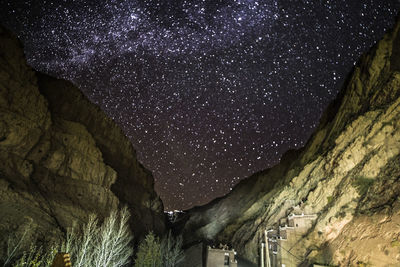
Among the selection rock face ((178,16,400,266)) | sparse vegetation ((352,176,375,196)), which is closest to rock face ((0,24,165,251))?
rock face ((178,16,400,266))

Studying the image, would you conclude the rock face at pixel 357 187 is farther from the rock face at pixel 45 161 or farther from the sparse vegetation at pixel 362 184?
the rock face at pixel 45 161

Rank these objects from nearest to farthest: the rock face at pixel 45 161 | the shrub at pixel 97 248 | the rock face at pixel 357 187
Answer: the rock face at pixel 357 187 < the shrub at pixel 97 248 < the rock face at pixel 45 161

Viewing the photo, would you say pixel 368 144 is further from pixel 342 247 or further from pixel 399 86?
pixel 342 247

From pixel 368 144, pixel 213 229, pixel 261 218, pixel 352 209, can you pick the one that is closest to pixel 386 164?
pixel 368 144

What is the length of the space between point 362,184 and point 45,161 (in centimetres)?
4135

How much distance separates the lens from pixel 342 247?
61.4 ft

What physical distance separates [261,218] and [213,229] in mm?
20293

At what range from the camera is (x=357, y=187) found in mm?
21797

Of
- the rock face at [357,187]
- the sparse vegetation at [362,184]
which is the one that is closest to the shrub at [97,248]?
the rock face at [357,187]

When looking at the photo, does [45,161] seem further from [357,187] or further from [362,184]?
[362,184]

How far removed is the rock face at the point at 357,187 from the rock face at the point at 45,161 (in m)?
24.5

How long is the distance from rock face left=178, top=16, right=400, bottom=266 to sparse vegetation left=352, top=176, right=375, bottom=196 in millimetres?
80

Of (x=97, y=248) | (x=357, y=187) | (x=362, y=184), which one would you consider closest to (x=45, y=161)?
(x=97, y=248)

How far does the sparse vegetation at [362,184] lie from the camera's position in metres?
21.0
